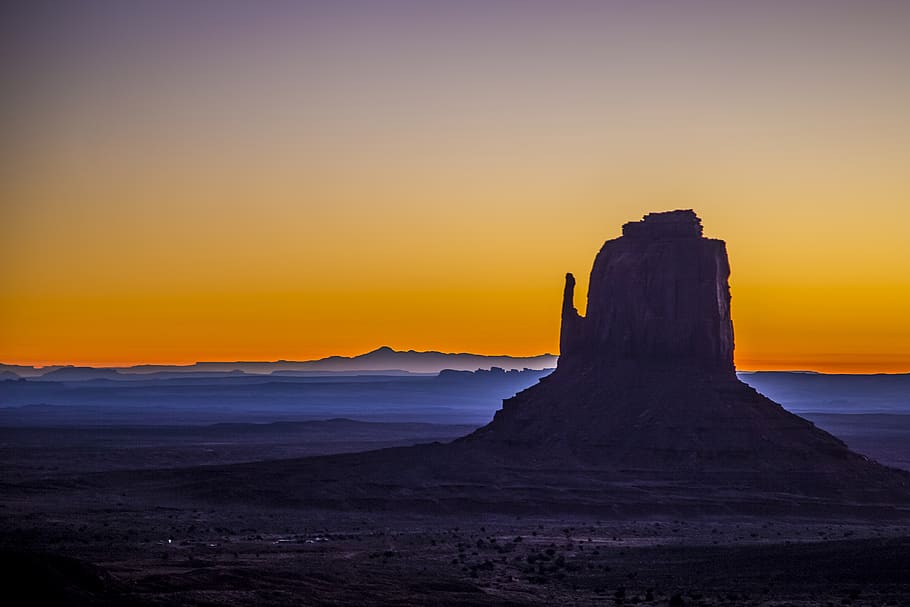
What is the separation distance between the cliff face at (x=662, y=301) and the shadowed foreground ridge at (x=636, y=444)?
0.11m

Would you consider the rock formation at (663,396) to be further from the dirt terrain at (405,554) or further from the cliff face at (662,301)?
the dirt terrain at (405,554)

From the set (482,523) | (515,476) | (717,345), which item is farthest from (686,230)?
(482,523)

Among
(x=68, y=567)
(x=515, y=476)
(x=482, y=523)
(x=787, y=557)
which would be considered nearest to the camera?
(x=68, y=567)

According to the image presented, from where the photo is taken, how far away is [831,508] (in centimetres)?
9050

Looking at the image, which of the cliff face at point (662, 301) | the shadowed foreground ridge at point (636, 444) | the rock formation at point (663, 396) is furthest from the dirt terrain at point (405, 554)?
the cliff face at point (662, 301)

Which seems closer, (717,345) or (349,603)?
(349,603)

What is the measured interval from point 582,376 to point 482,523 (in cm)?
2981

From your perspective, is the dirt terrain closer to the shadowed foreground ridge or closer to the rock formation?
the shadowed foreground ridge

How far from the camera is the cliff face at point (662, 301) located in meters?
110

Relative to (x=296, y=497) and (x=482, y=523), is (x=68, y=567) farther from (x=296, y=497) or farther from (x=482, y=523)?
(x=296, y=497)

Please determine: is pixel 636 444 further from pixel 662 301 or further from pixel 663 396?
pixel 662 301

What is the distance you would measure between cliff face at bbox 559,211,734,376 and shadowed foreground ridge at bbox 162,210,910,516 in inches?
4.4

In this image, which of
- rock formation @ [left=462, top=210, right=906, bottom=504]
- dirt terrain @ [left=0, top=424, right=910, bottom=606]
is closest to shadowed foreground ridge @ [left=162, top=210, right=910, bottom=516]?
rock formation @ [left=462, top=210, right=906, bottom=504]

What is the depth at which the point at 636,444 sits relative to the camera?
10425cm
